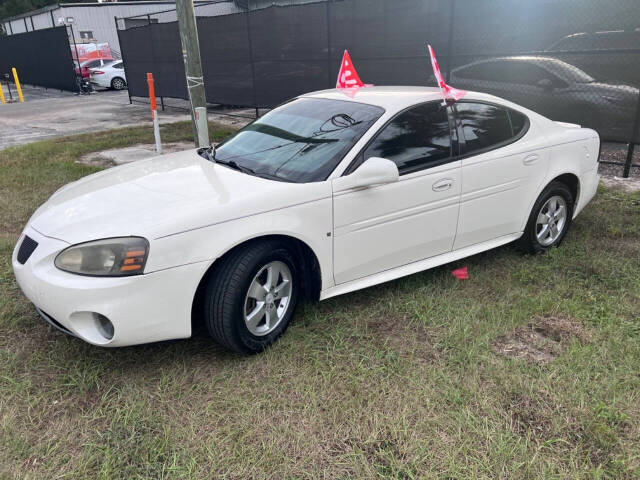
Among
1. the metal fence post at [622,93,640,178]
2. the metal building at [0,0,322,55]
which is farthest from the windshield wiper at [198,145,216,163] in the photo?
the metal building at [0,0,322,55]

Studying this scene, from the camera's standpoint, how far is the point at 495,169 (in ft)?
12.8

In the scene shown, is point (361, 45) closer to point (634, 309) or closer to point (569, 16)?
point (569, 16)

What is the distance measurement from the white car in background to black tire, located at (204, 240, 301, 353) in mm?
21597

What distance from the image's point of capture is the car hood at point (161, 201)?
2746 millimetres

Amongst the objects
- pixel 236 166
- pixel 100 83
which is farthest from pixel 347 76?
pixel 100 83

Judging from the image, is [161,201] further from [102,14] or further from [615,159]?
[102,14]

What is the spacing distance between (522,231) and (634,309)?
1.03 meters

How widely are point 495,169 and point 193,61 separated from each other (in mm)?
3933

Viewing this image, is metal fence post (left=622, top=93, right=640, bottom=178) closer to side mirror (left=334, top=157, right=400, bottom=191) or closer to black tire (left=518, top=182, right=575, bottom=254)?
black tire (left=518, top=182, right=575, bottom=254)

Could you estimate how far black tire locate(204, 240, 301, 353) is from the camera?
111 inches

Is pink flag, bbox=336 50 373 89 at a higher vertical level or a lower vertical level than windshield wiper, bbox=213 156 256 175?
higher

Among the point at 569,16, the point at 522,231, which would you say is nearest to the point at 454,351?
the point at 522,231

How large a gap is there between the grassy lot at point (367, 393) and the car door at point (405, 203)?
41 cm

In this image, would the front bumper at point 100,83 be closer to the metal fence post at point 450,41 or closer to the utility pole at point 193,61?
the utility pole at point 193,61
